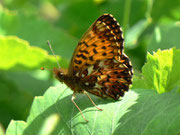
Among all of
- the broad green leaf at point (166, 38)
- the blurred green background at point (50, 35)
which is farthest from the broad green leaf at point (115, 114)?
the blurred green background at point (50, 35)

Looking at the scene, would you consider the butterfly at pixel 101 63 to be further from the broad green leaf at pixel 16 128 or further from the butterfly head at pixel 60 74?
the broad green leaf at pixel 16 128

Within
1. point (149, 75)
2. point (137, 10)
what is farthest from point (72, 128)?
point (137, 10)

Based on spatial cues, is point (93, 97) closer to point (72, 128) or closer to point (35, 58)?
point (72, 128)

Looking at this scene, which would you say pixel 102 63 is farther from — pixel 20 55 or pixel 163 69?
pixel 20 55

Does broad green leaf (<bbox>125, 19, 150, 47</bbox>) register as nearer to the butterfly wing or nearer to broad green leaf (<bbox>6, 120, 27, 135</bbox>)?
the butterfly wing

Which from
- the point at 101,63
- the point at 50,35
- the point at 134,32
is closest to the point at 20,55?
the point at 50,35

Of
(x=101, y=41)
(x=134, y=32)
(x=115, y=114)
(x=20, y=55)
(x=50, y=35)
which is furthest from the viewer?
(x=134, y=32)

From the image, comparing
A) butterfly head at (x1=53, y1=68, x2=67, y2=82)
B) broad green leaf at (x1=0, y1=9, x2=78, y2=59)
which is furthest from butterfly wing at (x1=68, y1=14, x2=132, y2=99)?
broad green leaf at (x1=0, y1=9, x2=78, y2=59)

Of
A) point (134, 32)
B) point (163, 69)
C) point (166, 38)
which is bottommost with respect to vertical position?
point (163, 69)
